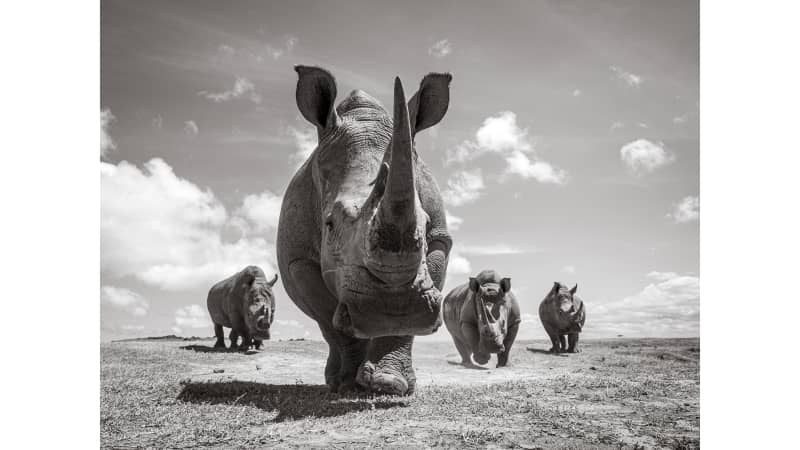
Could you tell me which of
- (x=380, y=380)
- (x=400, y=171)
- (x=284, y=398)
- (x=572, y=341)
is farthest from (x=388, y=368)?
(x=572, y=341)

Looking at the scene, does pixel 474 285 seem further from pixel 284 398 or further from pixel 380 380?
pixel 284 398

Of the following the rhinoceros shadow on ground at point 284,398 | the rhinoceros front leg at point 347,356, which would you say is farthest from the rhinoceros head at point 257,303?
the rhinoceros front leg at point 347,356

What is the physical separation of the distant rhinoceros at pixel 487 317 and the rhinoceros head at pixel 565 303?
3.04 metres

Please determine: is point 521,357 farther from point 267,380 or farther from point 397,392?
point 397,392

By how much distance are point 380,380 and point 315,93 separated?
2342 mm

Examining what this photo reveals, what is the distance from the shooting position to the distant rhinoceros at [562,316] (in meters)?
13.1

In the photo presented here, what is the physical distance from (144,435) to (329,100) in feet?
9.28

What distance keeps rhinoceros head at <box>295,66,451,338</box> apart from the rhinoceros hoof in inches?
29.1

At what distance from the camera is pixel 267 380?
20.4ft

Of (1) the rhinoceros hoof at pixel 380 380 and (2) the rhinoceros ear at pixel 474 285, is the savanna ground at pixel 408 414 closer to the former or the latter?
(1) the rhinoceros hoof at pixel 380 380

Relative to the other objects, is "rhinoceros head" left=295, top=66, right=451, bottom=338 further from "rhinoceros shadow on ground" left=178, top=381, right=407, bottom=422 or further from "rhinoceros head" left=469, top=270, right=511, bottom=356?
"rhinoceros head" left=469, top=270, right=511, bottom=356

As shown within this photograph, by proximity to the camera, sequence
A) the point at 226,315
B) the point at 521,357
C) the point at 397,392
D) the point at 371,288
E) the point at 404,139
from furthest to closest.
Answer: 1. the point at 226,315
2. the point at 521,357
3. the point at 397,392
4. the point at 371,288
5. the point at 404,139

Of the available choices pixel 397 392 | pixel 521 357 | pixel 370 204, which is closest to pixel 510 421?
pixel 397 392

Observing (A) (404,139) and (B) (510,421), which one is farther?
(B) (510,421)
